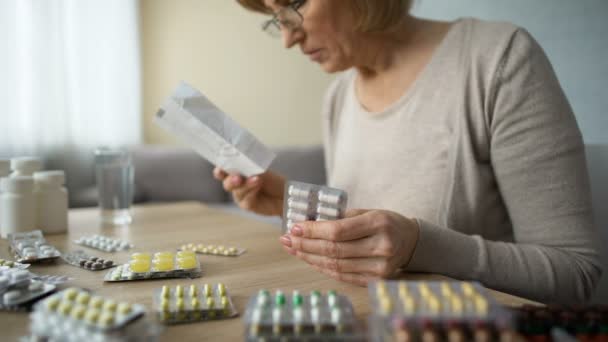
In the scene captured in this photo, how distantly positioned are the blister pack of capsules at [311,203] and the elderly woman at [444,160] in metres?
0.02

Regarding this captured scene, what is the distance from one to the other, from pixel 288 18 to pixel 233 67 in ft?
6.52

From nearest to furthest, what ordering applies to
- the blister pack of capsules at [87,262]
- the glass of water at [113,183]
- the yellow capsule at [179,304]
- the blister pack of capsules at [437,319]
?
the blister pack of capsules at [437,319], the yellow capsule at [179,304], the blister pack of capsules at [87,262], the glass of water at [113,183]

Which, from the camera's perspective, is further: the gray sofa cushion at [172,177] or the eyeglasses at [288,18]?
the gray sofa cushion at [172,177]

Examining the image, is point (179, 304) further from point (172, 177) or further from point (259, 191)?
point (172, 177)

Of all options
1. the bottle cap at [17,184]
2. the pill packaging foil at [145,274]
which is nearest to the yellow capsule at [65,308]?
the pill packaging foil at [145,274]

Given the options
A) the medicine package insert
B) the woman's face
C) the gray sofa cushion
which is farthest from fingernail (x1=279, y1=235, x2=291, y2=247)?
the gray sofa cushion

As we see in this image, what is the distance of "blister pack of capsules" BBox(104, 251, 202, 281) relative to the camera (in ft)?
2.10

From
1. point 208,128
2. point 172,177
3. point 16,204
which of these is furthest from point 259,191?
point 172,177

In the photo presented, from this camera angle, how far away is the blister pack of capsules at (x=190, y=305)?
1.60ft

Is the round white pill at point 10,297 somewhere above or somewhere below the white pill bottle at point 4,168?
below

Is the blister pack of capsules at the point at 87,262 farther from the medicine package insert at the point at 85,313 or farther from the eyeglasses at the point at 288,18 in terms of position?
the eyeglasses at the point at 288,18

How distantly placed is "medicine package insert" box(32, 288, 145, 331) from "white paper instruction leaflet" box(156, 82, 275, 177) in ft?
1.54

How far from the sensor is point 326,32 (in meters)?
0.95

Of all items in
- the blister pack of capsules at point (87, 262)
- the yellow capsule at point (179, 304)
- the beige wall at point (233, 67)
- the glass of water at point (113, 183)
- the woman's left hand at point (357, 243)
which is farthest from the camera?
the beige wall at point (233, 67)
